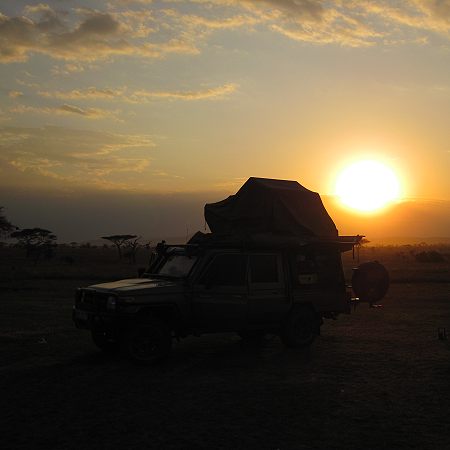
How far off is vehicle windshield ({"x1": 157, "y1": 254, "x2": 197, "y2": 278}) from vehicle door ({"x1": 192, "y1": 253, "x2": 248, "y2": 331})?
0.36 meters

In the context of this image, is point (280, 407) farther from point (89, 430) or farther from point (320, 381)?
point (89, 430)

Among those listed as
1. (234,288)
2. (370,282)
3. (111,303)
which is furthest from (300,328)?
(111,303)

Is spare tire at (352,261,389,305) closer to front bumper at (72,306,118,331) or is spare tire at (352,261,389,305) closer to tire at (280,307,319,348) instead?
tire at (280,307,319,348)

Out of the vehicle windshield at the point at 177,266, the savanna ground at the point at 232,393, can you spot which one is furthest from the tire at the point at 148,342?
the vehicle windshield at the point at 177,266

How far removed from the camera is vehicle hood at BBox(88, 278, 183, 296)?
367 inches

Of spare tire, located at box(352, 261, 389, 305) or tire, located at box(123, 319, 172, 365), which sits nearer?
tire, located at box(123, 319, 172, 365)

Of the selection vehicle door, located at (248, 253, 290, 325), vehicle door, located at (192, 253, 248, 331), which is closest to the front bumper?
vehicle door, located at (192, 253, 248, 331)

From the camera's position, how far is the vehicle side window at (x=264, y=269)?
34.8ft

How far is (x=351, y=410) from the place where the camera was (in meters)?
6.95

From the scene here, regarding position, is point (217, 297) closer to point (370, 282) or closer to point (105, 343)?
point (105, 343)

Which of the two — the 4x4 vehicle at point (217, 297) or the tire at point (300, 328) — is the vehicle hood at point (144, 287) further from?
the tire at point (300, 328)

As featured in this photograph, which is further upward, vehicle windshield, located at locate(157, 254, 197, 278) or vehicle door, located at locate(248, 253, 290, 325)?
vehicle windshield, located at locate(157, 254, 197, 278)

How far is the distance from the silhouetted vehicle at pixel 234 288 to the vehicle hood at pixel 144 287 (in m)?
0.02

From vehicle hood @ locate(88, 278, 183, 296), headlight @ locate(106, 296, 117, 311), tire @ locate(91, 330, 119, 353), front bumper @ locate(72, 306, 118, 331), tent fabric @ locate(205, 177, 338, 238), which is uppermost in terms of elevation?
tent fabric @ locate(205, 177, 338, 238)
